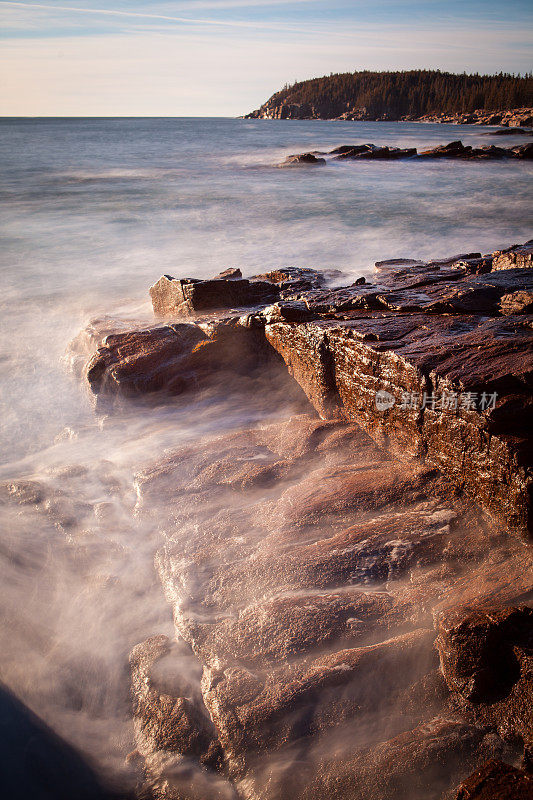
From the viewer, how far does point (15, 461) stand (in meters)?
4.40

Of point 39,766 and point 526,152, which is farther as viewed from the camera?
point 526,152

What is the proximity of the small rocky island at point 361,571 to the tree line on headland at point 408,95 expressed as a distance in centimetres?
9462

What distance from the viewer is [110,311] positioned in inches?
292

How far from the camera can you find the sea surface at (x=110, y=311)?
266 cm

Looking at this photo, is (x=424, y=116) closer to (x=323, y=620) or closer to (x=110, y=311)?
(x=110, y=311)

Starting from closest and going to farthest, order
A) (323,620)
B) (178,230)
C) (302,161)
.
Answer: (323,620) → (178,230) → (302,161)

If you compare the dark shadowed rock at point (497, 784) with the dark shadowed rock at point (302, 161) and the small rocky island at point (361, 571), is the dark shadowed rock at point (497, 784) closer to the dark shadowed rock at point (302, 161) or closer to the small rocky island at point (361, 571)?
the small rocky island at point (361, 571)

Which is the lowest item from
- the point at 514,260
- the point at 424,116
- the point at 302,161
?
the point at 514,260

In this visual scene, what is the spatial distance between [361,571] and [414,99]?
124601mm

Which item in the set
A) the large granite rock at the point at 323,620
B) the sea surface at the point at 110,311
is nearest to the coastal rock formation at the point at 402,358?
the large granite rock at the point at 323,620

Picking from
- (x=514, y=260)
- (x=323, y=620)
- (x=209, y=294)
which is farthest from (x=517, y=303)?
(x=209, y=294)

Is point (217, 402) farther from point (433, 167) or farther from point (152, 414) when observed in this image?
point (433, 167)

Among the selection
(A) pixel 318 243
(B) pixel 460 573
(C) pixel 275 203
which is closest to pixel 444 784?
(B) pixel 460 573

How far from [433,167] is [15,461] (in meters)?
27.4
